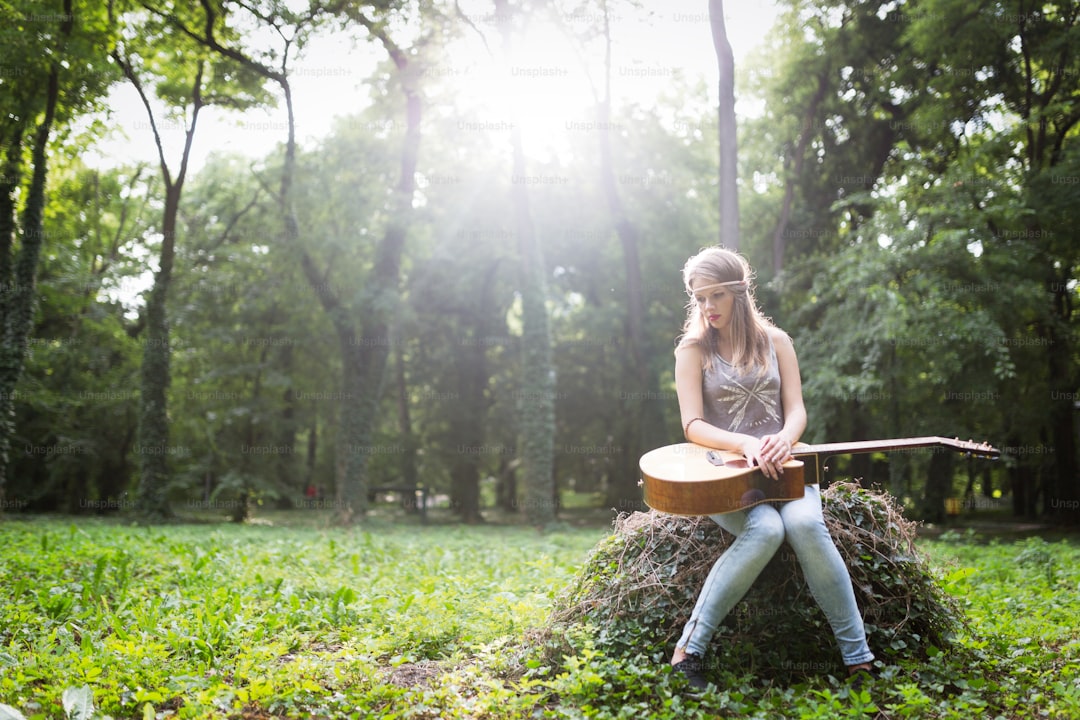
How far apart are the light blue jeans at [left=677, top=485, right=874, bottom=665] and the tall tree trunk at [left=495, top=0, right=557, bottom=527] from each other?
13.1m

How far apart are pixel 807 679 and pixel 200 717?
8.64ft

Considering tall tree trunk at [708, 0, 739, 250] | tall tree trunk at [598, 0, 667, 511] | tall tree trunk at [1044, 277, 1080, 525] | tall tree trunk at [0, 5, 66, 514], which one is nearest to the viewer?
tall tree trunk at [0, 5, 66, 514]

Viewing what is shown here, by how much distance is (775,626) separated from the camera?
375 centimetres

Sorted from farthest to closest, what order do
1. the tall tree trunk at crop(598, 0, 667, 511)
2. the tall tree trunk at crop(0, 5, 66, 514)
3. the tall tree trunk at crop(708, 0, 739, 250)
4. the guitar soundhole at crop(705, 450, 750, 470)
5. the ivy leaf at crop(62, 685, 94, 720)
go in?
the tall tree trunk at crop(598, 0, 667, 511), the tall tree trunk at crop(708, 0, 739, 250), the tall tree trunk at crop(0, 5, 66, 514), the guitar soundhole at crop(705, 450, 750, 470), the ivy leaf at crop(62, 685, 94, 720)

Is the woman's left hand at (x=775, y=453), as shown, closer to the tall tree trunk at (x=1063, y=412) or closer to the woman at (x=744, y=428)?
the woman at (x=744, y=428)

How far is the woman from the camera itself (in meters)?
3.40

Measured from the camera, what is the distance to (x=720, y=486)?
3344 millimetres

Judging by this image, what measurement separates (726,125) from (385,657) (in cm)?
1138

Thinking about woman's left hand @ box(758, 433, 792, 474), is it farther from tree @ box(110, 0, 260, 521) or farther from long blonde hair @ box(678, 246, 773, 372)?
tree @ box(110, 0, 260, 521)

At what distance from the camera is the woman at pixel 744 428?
3.40 m

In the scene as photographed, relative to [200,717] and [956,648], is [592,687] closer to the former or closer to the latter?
[200,717]

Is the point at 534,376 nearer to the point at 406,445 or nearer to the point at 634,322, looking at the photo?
the point at 634,322

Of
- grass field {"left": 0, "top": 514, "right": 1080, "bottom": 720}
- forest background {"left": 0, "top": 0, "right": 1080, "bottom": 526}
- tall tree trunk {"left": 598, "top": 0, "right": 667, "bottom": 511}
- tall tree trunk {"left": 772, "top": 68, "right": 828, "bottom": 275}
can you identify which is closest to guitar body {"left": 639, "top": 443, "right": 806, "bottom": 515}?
grass field {"left": 0, "top": 514, "right": 1080, "bottom": 720}

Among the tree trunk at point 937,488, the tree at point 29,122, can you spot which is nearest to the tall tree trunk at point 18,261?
the tree at point 29,122
